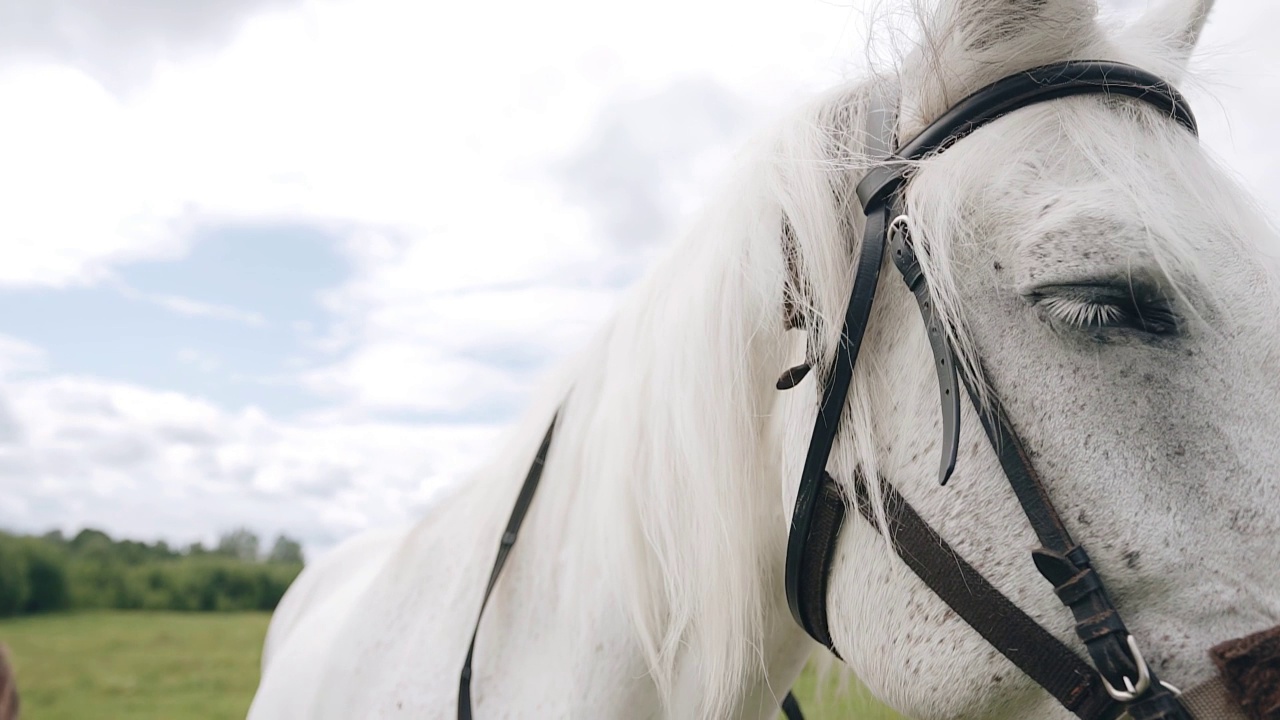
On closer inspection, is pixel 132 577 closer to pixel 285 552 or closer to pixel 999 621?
pixel 285 552

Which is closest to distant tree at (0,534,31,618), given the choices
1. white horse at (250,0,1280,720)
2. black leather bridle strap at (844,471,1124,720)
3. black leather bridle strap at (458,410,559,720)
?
black leather bridle strap at (458,410,559,720)

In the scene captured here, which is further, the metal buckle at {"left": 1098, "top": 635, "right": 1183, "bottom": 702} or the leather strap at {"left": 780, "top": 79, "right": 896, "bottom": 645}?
the leather strap at {"left": 780, "top": 79, "right": 896, "bottom": 645}

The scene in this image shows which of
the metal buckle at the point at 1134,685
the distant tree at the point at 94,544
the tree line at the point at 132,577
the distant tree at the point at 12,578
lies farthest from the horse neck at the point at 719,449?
the distant tree at the point at 94,544

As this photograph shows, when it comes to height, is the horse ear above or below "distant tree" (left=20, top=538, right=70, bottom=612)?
above

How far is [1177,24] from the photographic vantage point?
4.93 feet

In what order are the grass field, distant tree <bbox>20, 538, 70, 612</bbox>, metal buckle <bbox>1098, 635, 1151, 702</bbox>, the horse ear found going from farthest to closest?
distant tree <bbox>20, 538, 70, 612</bbox>, the grass field, the horse ear, metal buckle <bbox>1098, 635, 1151, 702</bbox>

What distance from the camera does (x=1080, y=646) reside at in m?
1.06

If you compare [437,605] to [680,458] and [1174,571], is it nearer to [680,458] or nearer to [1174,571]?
[680,458]

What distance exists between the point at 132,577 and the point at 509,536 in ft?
123

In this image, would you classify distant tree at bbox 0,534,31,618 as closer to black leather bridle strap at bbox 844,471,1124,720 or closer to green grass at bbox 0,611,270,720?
green grass at bbox 0,611,270,720

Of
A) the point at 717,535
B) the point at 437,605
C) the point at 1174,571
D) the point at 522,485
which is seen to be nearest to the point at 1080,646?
the point at 1174,571

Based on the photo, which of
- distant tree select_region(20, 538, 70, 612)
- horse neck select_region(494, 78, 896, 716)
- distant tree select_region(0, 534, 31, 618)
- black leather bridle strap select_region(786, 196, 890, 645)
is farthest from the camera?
distant tree select_region(20, 538, 70, 612)

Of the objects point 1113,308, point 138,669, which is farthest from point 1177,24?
point 138,669

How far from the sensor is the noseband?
1.03m
